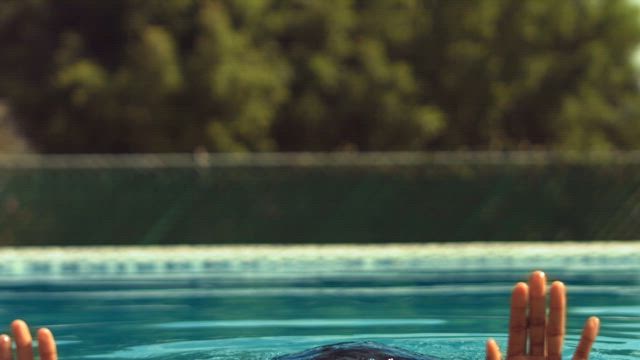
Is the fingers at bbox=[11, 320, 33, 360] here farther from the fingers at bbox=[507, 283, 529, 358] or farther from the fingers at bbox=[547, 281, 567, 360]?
the fingers at bbox=[547, 281, 567, 360]

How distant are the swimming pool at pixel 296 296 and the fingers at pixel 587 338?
315 centimetres

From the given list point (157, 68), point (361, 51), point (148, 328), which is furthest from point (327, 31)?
point (148, 328)

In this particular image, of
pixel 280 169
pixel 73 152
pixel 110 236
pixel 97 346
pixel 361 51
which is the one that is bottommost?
pixel 97 346

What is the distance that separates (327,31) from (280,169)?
506 inches

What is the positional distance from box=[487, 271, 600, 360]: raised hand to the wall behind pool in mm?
9625

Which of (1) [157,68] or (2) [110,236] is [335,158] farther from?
(1) [157,68]

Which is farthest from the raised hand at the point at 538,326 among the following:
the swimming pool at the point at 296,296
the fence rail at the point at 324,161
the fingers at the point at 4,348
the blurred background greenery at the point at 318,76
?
the blurred background greenery at the point at 318,76

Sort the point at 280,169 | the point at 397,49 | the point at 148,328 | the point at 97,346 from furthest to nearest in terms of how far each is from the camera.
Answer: the point at 397,49
the point at 280,169
the point at 148,328
the point at 97,346

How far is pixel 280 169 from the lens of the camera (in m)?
13.3

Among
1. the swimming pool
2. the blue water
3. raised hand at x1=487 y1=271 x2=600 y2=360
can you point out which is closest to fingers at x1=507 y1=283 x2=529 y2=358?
raised hand at x1=487 y1=271 x2=600 y2=360

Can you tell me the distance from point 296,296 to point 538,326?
6.57m

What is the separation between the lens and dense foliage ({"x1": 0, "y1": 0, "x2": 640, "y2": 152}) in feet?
83.0

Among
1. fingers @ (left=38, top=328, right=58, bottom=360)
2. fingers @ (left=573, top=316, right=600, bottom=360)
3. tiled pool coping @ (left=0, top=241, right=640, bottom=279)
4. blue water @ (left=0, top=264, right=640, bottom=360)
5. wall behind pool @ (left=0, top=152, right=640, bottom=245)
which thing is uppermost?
wall behind pool @ (left=0, top=152, right=640, bottom=245)

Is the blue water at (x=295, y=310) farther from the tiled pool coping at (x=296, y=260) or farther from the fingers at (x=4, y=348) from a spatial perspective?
the fingers at (x=4, y=348)
